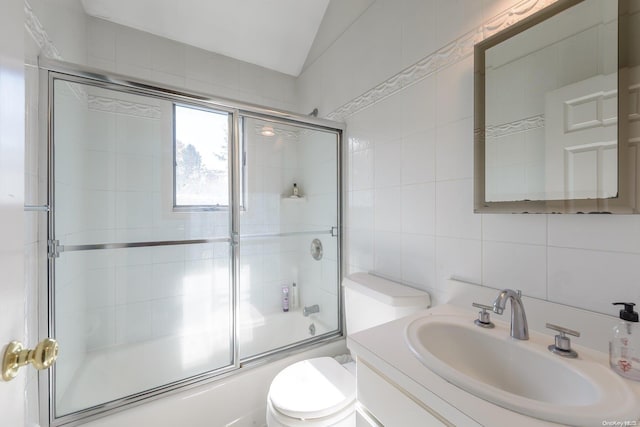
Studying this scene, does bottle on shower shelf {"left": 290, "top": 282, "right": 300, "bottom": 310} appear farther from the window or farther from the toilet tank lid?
the window

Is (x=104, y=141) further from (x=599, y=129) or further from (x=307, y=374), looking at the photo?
(x=599, y=129)

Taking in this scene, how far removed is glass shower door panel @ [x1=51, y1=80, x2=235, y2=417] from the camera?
1.24 m

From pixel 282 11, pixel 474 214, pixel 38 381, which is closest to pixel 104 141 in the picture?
pixel 38 381

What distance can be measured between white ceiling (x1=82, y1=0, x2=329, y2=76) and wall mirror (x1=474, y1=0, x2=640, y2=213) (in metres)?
1.48

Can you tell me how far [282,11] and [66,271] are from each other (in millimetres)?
2071

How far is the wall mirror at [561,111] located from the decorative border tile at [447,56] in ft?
0.17

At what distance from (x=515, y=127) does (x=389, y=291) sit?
813 mm

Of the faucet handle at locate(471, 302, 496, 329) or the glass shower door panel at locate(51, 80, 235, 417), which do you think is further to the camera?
the glass shower door panel at locate(51, 80, 235, 417)

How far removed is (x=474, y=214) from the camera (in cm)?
100

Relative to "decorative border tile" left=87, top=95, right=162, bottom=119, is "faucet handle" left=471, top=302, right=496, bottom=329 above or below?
below

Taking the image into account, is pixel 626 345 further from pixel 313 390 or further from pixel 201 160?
pixel 201 160

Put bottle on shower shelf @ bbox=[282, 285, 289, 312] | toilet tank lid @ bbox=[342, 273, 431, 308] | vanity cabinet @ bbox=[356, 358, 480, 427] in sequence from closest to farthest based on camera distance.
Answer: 1. vanity cabinet @ bbox=[356, 358, 480, 427]
2. toilet tank lid @ bbox=[342, 273, 431, 308]
3. bottle on shower shelf @ bbox=[282, 285, 289, 312]

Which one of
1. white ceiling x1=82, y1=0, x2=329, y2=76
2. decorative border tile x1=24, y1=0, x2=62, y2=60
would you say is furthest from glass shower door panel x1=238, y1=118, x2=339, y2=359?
decorative border tile x1=24, y1=0, x2=62, y2=60

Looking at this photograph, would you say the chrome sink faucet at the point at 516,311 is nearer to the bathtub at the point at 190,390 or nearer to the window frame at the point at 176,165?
the bathtub at the point at 190,390
